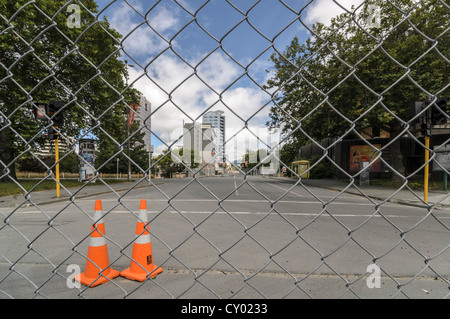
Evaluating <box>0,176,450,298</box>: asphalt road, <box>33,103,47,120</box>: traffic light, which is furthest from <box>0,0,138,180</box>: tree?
<box>33,103,47,120</box>: traffic light

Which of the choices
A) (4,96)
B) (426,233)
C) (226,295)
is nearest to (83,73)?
(4,96)

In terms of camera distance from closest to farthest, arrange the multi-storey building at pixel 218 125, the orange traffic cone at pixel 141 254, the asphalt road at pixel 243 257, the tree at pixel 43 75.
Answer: the multi-storey building at pixel 218 125 < the asphalt road at pixel 243 257 < the orange traffic cone at pixel 141 254 < the tree at pixel 43 75

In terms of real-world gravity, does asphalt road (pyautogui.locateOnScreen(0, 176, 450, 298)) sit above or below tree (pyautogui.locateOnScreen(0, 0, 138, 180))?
below

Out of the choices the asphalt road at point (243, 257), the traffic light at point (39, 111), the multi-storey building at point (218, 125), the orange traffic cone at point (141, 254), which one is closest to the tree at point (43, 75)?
the asphalt road at point (243, 257)

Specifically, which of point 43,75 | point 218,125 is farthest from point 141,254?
point 43,75

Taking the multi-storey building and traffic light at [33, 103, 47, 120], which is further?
traffic light at [33, 103, 47, 120]

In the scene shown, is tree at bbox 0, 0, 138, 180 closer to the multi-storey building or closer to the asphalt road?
the asphalt road

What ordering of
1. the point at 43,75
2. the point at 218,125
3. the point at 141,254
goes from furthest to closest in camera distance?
the point at 43,75 → the point at 141,254 → the point at 218,125

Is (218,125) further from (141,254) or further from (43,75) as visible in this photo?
(43,75)

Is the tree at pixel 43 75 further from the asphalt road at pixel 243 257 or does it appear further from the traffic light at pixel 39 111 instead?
the traffic light at pixel 39 111

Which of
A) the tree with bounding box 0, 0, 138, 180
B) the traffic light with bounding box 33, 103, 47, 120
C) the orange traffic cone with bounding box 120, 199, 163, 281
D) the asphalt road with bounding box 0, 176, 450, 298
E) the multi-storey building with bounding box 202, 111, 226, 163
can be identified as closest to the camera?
the multi-storey building with bounding box 202, 111, 226, 163

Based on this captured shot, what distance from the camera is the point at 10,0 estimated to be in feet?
33.0
